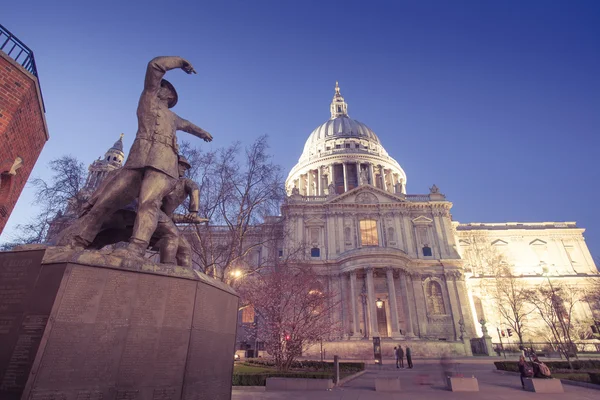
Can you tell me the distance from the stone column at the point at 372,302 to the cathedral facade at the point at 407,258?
0.10m

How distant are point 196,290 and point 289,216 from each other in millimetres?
39885

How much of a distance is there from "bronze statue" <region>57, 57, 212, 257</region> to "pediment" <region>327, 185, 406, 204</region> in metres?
40.2

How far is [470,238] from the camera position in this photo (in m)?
56.5

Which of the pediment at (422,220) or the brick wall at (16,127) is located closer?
the brick wall at (16,127)

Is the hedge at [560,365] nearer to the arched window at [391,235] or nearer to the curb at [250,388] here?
the curb at [250,388]

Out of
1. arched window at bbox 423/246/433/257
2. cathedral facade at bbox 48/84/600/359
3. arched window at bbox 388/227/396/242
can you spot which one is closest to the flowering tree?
cathedral facade at bbox 48/84/600/359

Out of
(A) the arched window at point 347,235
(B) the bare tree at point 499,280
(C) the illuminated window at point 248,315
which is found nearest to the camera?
(B) the bare tree at point 499,280

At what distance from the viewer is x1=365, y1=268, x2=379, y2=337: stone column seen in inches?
1315

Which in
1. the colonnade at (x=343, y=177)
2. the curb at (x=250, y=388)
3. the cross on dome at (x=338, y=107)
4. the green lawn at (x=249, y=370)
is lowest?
the curb at (x=250, y=388)

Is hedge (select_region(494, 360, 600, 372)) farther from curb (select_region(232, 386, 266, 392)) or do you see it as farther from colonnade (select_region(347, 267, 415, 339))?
curb (select_region(232, 386, 266, 392))

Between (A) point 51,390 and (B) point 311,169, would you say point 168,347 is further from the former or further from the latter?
(B) point 311,169

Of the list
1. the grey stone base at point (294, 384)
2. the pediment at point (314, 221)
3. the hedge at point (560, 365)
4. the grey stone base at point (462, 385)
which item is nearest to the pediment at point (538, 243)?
the pediment at point (314, 221)

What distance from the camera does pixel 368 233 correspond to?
144 feet

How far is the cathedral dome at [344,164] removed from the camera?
61781 mm
